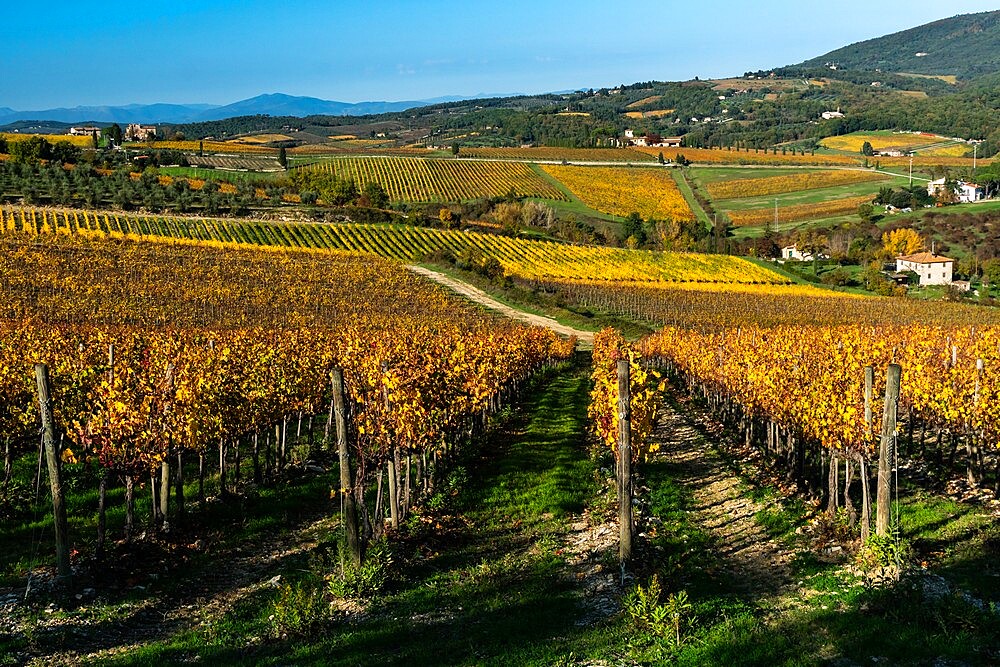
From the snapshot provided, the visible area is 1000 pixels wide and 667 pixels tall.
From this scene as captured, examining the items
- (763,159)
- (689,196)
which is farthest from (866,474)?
(763,159)

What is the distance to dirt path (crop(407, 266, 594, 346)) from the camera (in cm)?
5978

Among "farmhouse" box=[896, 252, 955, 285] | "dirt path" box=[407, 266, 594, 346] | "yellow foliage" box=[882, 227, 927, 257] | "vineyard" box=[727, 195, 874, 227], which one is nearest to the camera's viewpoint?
"dirt path" box=[407, 266, 594, 346]

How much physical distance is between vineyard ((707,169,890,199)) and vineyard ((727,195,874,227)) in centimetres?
1300

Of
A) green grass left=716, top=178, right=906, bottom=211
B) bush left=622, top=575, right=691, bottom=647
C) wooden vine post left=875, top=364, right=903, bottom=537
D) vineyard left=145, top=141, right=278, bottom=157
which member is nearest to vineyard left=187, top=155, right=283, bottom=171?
vineyard left=145, top=141, right=278, bottom=157

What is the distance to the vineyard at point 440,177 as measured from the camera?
134250 millimetres

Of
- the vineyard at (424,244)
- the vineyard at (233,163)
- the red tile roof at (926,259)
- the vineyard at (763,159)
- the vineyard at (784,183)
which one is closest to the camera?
the vineyard at (424,244)

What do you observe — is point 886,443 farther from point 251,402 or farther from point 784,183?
point 784,183

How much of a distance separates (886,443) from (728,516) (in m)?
4.09

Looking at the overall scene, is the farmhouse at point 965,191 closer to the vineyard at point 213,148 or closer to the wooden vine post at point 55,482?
the vineyard at point 213,148

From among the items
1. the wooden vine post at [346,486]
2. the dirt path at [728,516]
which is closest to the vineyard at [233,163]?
the dirt path at [728,516]

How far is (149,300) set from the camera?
46531mm

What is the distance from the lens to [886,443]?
12.0 meters

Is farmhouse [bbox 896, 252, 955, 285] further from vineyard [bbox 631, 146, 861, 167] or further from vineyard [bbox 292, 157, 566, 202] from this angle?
vineyard [bbox 631, 146, 861, 167]

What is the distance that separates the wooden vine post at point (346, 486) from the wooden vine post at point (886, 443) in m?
8.05
